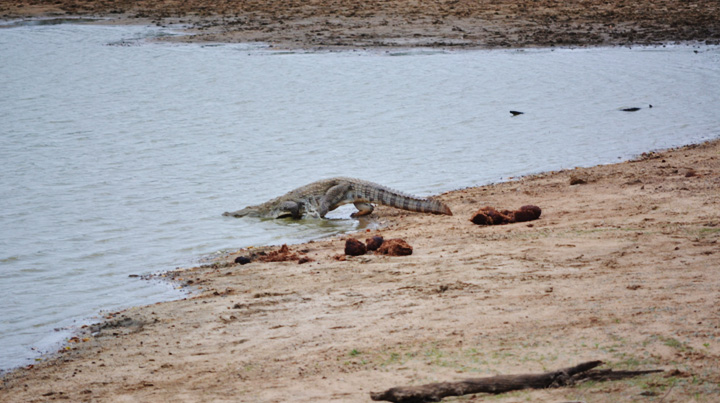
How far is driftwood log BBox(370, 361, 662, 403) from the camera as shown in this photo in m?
3.95

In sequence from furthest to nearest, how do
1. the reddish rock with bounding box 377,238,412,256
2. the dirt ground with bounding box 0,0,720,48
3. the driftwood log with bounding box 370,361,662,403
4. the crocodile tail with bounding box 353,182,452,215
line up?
the dirt ground with bounding box 0,0,720,48 → the crocodile tail with bounding box 353,182,452,215 → the reddish rock with bounding box 377,238,412,256 → the driftwood log with bounding box 370,361,662,403

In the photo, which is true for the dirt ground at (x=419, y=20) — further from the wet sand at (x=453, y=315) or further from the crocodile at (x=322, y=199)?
the wet sand at (x=453, y=315)

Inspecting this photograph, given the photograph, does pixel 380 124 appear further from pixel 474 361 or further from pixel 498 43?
pixel 474 361

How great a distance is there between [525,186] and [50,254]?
5.86m

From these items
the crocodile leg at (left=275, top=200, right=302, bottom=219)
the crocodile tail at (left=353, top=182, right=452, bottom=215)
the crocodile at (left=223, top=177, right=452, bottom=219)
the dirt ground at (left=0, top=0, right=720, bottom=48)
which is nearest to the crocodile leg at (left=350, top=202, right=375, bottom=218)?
the crocodile at (left=223, top=177, right=452, bottom=219)

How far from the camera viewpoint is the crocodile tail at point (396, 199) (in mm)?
9195

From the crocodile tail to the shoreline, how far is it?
1.18 metres

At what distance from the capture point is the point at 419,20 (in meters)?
23.9

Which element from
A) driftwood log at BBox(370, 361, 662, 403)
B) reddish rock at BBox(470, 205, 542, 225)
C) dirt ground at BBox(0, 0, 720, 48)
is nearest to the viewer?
driftwood log at BBox(370, 361, 662, 403)

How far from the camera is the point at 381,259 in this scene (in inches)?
277

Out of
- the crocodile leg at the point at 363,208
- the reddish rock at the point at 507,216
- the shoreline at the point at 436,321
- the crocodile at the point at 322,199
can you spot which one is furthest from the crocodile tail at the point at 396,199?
the shoreline at the point at 436,321

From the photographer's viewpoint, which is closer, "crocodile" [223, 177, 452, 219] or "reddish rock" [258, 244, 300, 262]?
"reddish rock" [258, 244, 300, 262]

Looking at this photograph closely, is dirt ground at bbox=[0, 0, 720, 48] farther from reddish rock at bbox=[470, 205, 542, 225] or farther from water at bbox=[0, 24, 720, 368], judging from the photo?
reddish rock at bbox=[470, 205, 542, 225]

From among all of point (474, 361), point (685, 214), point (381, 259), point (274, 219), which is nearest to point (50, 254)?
point (274, 219)
